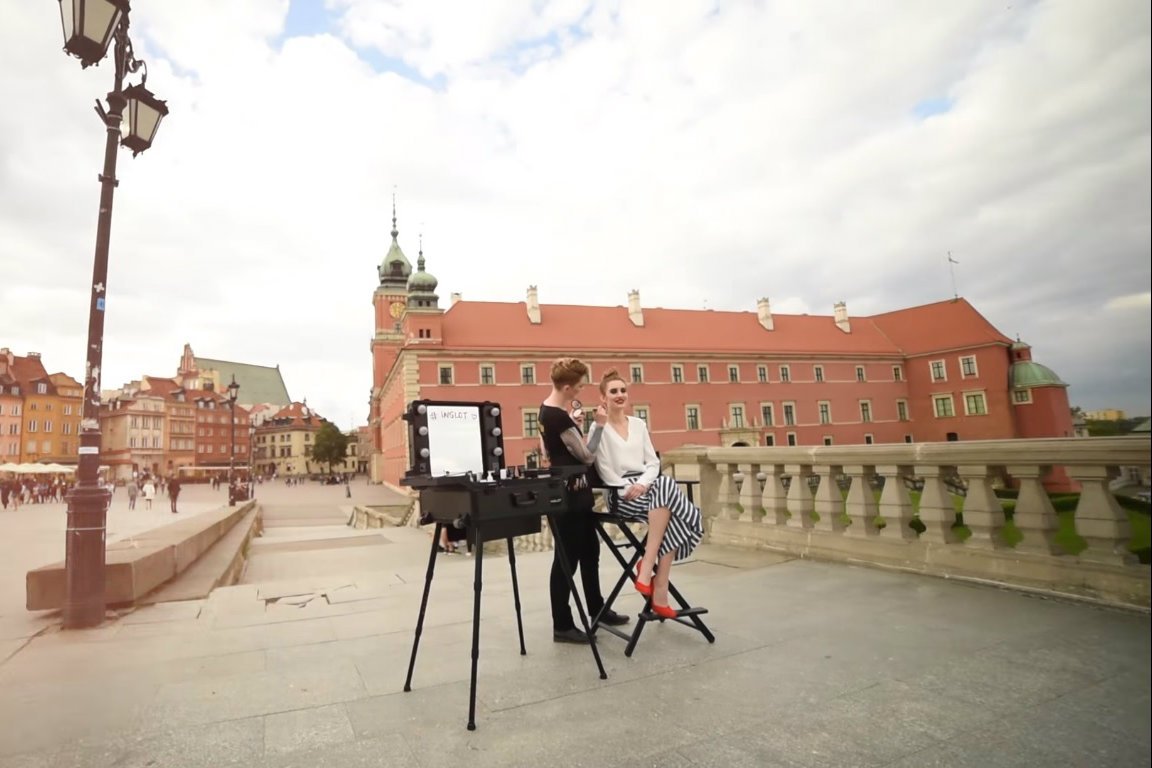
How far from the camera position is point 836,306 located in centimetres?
5156

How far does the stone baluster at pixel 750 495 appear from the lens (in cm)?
645

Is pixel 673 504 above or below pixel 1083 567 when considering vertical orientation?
above

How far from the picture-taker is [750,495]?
650cm

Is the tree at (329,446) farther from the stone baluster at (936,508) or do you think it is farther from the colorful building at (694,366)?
the stone baluster at (936,508)

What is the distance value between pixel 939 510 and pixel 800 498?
56.3 inches

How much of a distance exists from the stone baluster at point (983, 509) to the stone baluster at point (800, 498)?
158 centimetres

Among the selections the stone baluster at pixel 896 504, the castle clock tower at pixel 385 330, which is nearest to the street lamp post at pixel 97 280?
the stone baluster at pixel 896 504

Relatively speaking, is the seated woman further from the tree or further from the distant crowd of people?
the tree

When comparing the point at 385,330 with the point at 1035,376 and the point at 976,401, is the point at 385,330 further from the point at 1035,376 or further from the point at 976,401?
the point at 1035,376

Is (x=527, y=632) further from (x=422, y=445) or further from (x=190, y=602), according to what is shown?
(x=190, y=602)

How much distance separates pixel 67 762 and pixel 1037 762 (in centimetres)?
338

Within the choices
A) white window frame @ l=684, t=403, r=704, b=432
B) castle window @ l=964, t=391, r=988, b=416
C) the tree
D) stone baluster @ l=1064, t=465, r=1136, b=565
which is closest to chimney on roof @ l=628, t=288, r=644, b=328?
white window frame @ l=684, t=403, r=704, b=432

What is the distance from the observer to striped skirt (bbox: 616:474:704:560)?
351 centimetres

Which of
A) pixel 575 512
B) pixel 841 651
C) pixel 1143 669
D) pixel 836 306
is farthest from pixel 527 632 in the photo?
pixel 836 306
